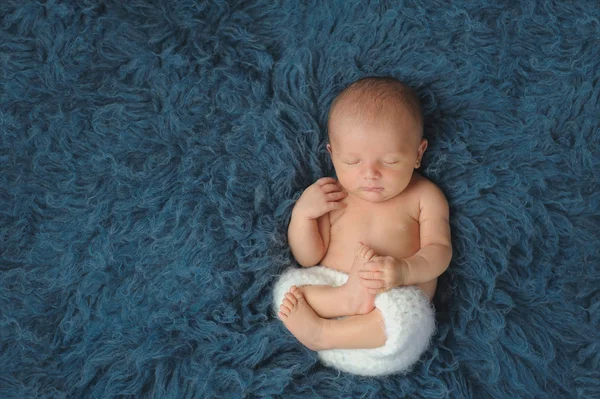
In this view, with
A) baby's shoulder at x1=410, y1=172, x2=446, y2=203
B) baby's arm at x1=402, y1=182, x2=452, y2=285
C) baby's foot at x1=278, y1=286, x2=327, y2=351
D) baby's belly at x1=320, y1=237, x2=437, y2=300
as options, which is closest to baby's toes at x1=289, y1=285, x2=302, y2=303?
baby's foot at x1=278, y1=286, x2=327, y2=351

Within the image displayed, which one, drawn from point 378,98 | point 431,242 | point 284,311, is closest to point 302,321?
point 284,311

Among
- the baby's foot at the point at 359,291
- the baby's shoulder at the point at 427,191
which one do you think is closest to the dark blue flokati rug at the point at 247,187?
the baby's shoulder at the point at 427,191

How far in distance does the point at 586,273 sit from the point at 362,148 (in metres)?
0.54

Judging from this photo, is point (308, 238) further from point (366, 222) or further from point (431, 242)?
point (431, 242)

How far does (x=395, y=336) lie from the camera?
1440mm

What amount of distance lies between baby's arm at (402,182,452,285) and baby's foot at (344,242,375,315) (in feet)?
0.25

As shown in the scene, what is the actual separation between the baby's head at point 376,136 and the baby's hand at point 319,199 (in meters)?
0.04

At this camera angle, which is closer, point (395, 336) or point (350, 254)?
point (395, 336)

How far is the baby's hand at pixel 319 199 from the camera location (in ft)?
5.16

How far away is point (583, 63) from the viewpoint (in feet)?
5.32

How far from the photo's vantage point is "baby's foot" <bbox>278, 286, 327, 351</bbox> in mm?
1504

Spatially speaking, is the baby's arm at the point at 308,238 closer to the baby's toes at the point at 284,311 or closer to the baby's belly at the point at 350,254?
the baby's belly at the point at 350,254

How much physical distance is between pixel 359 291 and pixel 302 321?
5.1 inches

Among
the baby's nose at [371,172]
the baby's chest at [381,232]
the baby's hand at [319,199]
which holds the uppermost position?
the baby's nose at [371,172]
